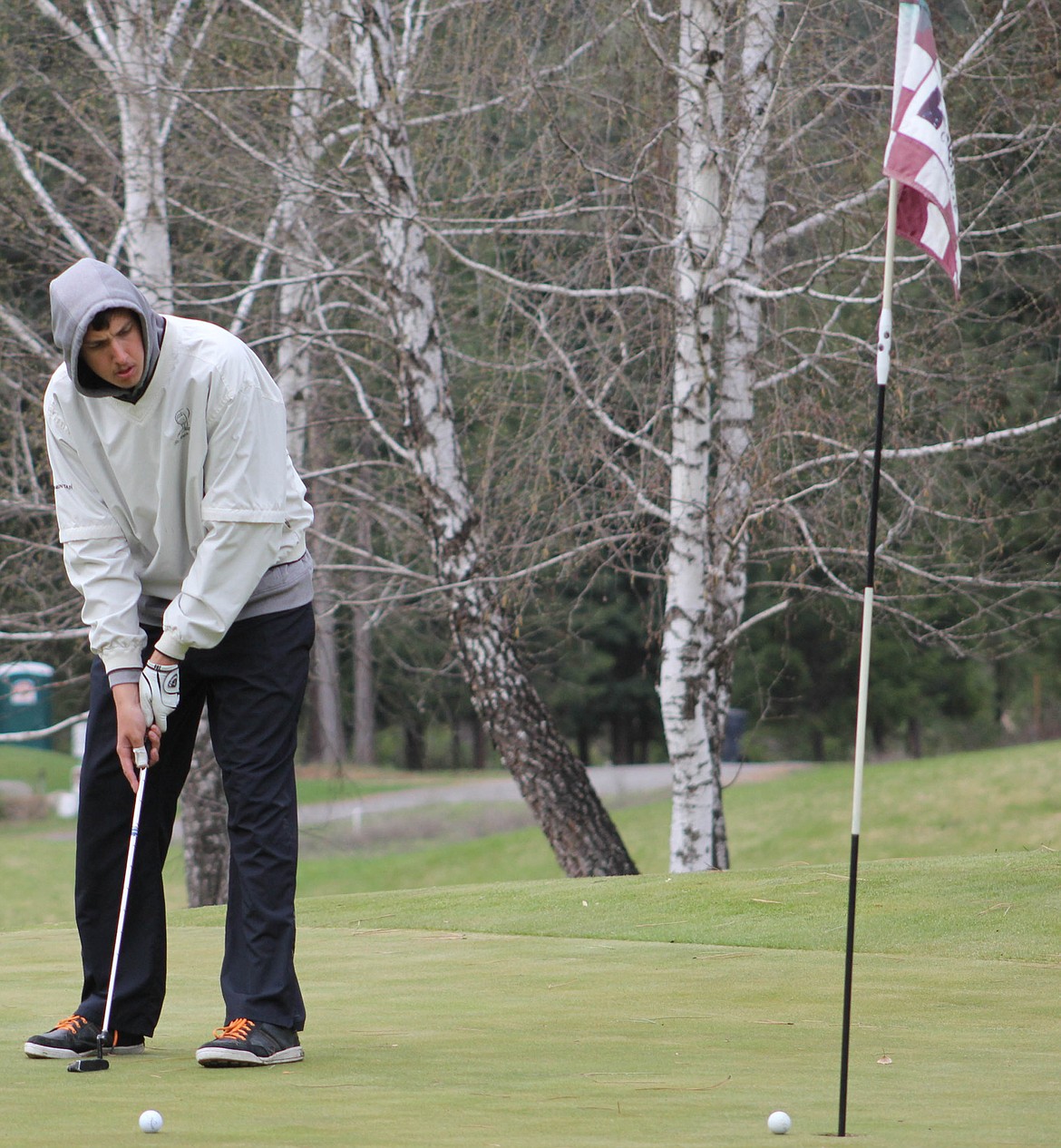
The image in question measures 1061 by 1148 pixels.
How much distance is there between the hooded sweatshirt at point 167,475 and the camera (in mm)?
3531

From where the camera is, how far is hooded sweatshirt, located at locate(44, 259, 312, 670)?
3531 millimetres

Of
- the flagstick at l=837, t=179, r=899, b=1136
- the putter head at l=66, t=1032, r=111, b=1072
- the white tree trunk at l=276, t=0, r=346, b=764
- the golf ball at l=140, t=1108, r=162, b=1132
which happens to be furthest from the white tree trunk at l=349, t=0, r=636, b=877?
the golf ball at l=140, t=1108, r=162, b=1132

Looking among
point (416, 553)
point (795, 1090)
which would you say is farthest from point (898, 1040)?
point (416, 553)

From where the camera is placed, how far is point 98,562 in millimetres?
3643

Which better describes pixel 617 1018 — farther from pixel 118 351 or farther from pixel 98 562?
pixel 118 351

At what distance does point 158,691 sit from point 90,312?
808 mm

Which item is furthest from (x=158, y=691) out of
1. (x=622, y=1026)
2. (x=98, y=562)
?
(x=622, y=1026)

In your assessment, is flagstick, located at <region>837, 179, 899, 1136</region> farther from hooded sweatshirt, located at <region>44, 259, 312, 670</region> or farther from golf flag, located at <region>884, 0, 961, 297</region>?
hooded sweatshirt, located at <region>44, 259, 312, 670</region>

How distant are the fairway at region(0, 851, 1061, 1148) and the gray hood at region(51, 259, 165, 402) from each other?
1401mm

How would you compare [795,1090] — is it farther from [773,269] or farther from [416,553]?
[416,553]

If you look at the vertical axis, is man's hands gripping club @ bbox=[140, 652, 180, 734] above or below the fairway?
above

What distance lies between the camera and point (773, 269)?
32.1 feet

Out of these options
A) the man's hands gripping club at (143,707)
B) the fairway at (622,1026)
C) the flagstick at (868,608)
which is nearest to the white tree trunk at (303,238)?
the fairway at (622,1026)

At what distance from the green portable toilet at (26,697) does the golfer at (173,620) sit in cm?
772
